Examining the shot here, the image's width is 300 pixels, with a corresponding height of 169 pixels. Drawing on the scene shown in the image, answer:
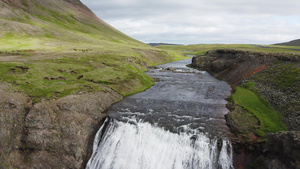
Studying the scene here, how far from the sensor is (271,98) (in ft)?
122

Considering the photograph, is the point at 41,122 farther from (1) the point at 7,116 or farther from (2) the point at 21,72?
(2) the point at 21,72

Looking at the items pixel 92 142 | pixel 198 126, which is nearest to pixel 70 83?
pixel 92 142

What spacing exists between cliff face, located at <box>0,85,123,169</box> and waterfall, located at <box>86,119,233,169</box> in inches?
98.4

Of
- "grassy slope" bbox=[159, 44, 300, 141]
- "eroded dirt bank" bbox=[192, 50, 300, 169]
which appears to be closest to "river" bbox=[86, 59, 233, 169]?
"eroded dirt bank" bbox=[192, 50, 300, 169]

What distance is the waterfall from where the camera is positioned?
25.1m

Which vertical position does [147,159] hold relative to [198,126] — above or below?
below

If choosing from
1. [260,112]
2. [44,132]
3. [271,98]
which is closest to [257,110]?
[260,112]

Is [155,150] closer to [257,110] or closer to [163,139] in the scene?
[163,139]

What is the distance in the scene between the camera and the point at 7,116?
27.2 m

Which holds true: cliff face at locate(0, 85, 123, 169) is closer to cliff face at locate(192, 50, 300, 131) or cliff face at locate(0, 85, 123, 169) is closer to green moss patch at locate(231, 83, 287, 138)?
green moss patch at locate(231, 83, 287, 138)

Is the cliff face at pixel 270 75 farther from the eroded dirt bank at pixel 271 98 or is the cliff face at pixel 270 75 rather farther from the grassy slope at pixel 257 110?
the grassy slope at pixel 257 110

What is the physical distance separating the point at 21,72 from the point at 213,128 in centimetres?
4113

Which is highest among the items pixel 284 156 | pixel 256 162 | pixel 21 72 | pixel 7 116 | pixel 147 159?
pixel 21 72

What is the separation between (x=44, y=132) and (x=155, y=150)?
15.7 metres
